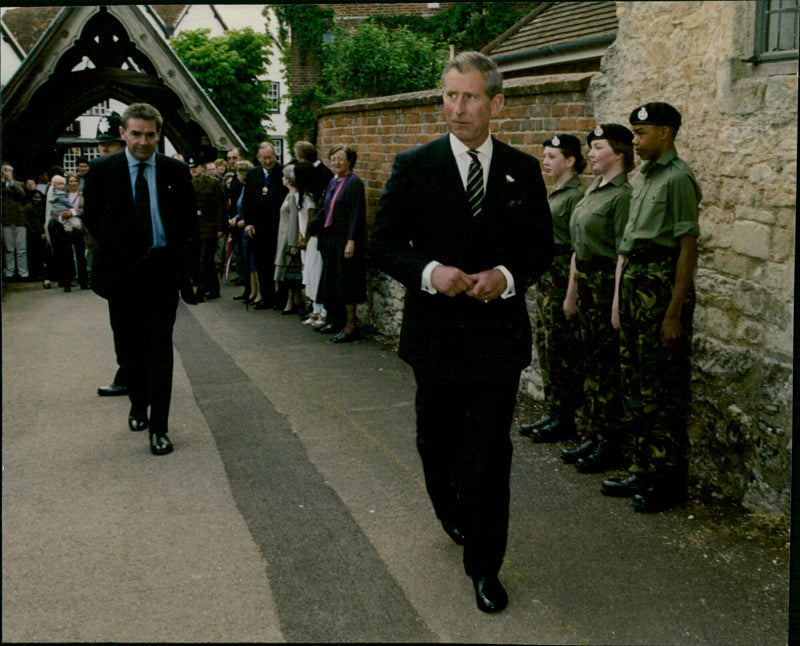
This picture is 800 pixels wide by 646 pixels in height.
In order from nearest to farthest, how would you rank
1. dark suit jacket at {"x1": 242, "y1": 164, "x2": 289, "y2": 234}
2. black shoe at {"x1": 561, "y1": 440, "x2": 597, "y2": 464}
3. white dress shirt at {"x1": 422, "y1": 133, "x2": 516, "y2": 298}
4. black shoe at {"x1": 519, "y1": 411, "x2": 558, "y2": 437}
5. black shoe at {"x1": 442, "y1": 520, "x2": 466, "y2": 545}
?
white dress shirt at {"x1": 422, "y1": 133, "x2": 516, "y2": 298}
black shoe at {"x1": 442, "y1": 520, "x2": 466, "y2": 545}
black shoe at {"x1": 561, "y1": 440, "x2": 597, "y2": 464}
black shoe at {"x1": 519, "y1": 411, "x2": 558, "y2": 437}
dark suit jacket at {"x1": 242, "y1": 164, "x2": 289, "y2": 234}

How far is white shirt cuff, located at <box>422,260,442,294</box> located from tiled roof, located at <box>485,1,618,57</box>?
548 cm

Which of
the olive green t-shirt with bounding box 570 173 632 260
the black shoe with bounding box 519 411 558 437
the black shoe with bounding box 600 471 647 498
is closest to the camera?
the black shoe with bounding box 600 471 647 498

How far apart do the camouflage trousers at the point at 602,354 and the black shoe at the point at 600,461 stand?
53 mm

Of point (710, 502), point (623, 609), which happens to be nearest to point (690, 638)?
point (623, 609)

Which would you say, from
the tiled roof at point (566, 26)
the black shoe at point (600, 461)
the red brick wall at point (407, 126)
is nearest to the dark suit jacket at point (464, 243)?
the black shoe at point (600, 461)

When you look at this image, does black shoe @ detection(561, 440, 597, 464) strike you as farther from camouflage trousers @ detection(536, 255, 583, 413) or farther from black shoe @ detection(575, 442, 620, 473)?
camouflage trousers @ detection(536, 255, 583, 413)

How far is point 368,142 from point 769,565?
6.87 metres

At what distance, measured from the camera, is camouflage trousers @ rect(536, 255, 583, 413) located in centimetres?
570

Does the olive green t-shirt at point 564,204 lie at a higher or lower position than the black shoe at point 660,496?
higher

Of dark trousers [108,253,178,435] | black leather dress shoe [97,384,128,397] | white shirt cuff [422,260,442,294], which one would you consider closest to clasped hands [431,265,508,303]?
white shirt cuff [422,260,442,294]

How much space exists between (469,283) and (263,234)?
8.95 meters

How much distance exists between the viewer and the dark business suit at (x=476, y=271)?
356cm

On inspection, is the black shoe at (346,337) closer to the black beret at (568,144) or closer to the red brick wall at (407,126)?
the red brick wall at (407,126)

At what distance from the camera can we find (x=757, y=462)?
445 cm
